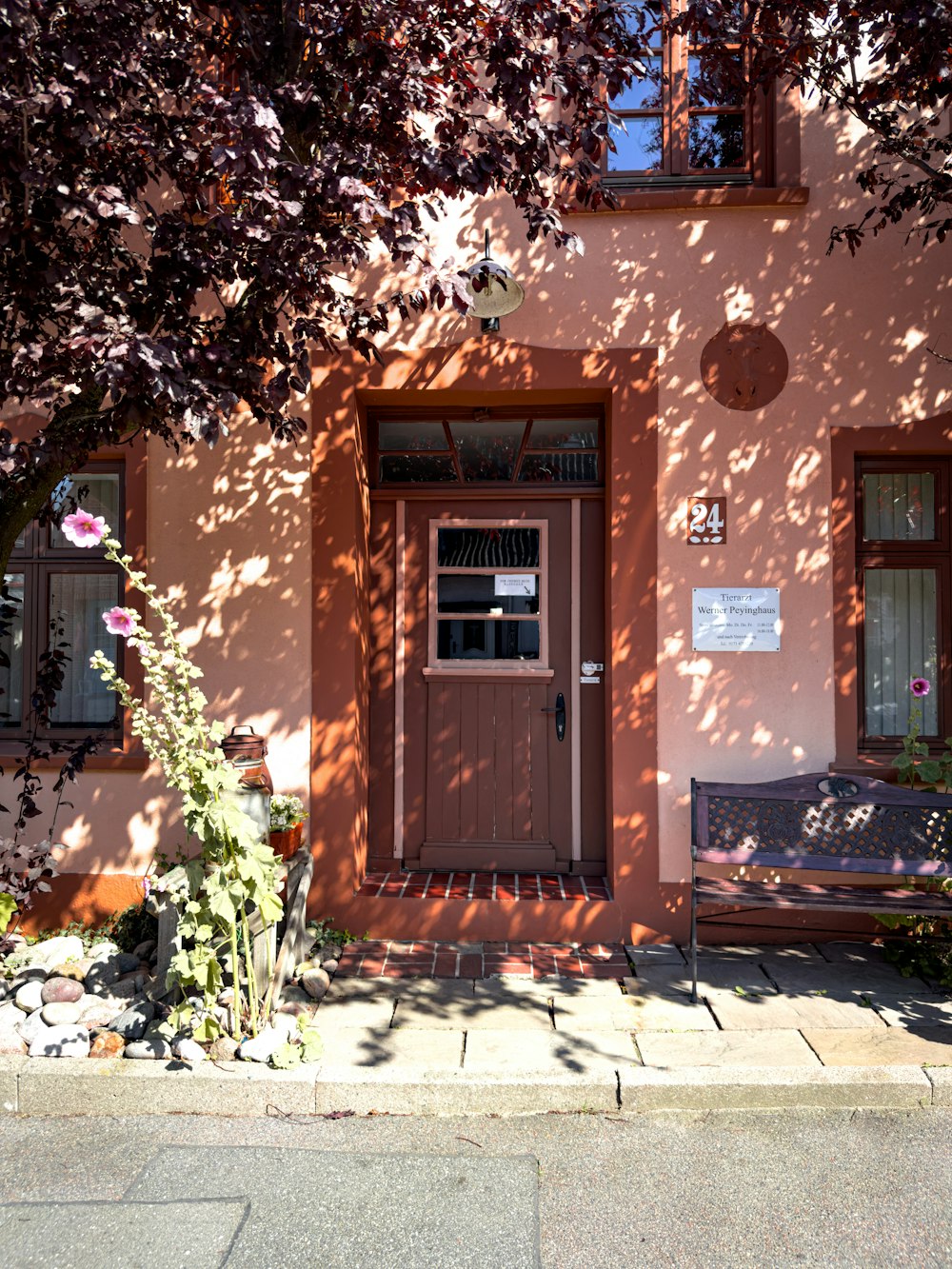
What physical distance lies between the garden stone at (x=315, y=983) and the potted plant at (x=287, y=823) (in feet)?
2.03

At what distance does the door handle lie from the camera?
565 cm

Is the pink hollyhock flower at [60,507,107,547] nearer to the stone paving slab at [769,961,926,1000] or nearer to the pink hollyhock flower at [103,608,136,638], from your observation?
the pink hollyhock flower at [103,608,136,638]

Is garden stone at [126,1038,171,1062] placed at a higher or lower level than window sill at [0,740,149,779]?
lower

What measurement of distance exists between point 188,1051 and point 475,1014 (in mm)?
1260

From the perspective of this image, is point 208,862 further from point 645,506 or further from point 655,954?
point 645,506

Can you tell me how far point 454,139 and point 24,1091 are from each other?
14.2 feet

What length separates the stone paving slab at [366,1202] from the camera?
9.06 feet

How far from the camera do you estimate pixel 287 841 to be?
16.0 ft

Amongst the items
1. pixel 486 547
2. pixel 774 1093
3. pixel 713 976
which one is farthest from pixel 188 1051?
pixel 486 547

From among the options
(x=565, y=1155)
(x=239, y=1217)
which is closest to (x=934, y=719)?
(x=565, y=1155)

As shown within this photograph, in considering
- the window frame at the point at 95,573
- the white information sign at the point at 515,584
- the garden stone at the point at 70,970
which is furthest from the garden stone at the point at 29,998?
the white information sign at the point at 515,584

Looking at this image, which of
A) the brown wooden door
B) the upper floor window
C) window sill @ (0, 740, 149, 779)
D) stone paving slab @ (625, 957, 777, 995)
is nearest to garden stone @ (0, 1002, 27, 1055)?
window sill @ (0, 740, 149, 779)

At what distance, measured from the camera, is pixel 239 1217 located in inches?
115

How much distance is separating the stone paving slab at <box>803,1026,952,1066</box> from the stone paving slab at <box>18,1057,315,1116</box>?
213cm
